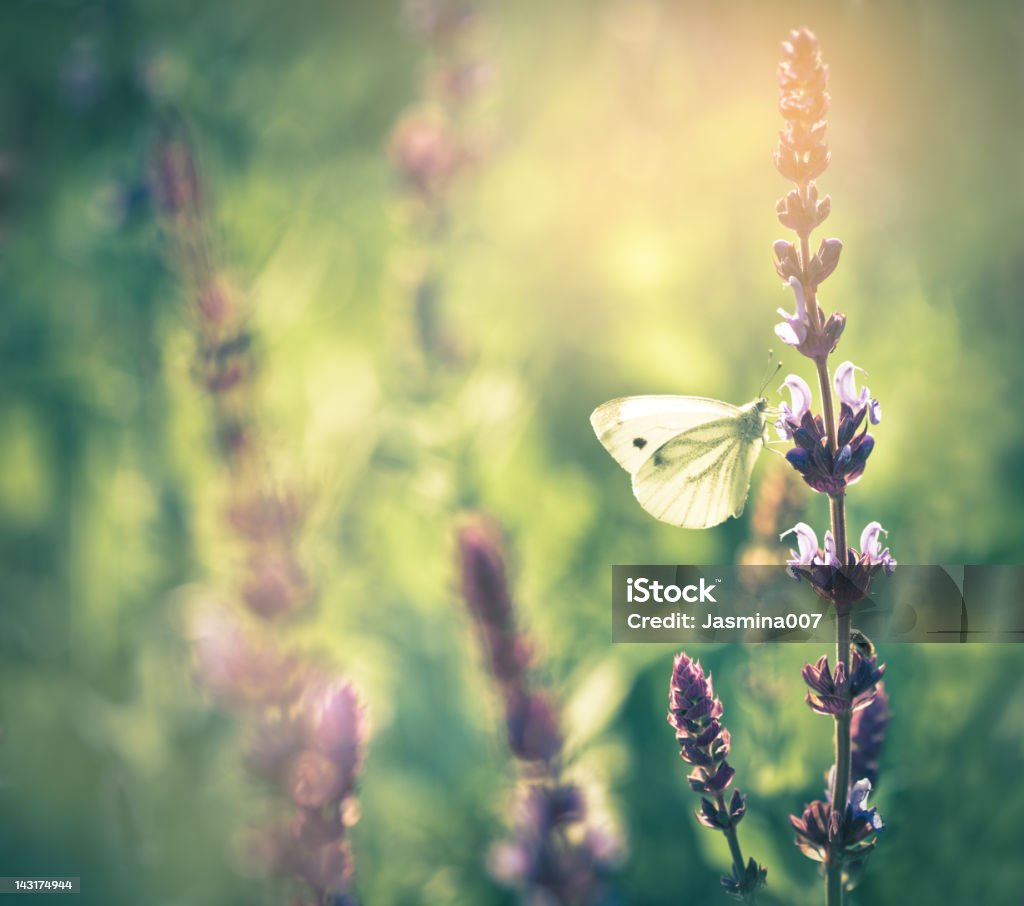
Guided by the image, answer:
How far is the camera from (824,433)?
49 centimetres

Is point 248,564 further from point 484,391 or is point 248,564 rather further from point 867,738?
point 867,738

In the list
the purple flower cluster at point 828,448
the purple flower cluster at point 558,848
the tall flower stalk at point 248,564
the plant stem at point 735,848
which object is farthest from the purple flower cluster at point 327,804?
the purple flower cluster at point 828,448

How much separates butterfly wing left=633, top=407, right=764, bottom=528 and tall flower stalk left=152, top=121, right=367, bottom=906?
305 millimetres

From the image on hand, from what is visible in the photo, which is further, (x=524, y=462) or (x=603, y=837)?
(x=524, y=462)

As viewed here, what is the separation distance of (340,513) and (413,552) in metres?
0.12

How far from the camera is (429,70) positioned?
125 centimetres

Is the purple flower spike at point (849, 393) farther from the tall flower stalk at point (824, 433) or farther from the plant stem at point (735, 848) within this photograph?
the plant stem at point (735, 848)

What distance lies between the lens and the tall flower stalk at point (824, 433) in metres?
0.47

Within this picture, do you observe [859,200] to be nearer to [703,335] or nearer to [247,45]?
[703,335]

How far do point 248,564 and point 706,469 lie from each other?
44cm

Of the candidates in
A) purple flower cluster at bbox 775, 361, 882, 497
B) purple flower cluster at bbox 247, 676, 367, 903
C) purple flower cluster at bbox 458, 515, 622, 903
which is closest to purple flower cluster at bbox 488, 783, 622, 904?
purple flower cluster at bbox 458, 515, 622, 903

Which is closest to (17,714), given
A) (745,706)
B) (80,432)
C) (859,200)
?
(80,432)

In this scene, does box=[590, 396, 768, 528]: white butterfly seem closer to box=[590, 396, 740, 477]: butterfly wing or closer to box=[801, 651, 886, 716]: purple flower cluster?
box=[590, 396, 740, 477]: butterfly wing
